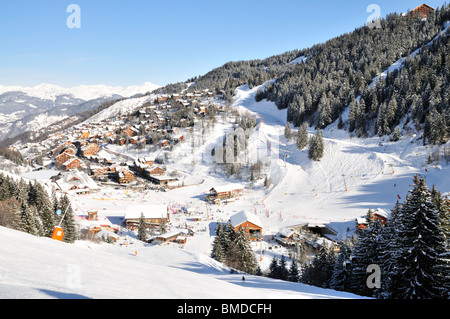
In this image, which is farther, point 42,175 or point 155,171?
point 155,171

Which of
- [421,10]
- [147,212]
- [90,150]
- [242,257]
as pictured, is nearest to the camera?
[242,257]

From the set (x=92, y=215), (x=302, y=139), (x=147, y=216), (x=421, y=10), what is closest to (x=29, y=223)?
(x=147, y=216)

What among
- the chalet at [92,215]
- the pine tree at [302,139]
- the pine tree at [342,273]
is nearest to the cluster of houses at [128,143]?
the chalet at [92,215]

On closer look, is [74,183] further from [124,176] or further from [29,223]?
[29,223]

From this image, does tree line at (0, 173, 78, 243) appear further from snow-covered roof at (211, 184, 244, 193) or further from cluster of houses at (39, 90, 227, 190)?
cluster of houses at (39, 90, 227, 190)

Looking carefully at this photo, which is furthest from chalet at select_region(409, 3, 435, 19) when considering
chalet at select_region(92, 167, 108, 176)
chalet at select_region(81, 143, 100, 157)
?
chalet at select_region(81, 143, 100, 157)
